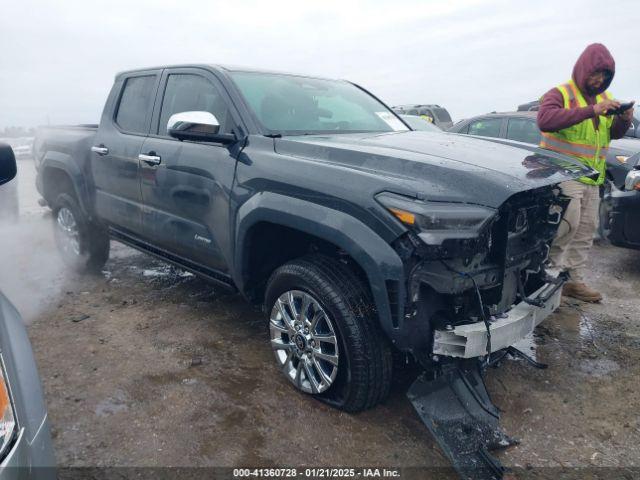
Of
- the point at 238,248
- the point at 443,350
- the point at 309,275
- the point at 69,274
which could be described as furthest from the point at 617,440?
the point at 69,274

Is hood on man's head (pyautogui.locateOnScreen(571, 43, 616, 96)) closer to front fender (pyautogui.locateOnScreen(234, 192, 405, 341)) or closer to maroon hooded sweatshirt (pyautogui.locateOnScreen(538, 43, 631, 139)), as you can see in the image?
maroon hooded sweatshirt (pyautogui.locateOnScreen(538, 43, 631, 139))

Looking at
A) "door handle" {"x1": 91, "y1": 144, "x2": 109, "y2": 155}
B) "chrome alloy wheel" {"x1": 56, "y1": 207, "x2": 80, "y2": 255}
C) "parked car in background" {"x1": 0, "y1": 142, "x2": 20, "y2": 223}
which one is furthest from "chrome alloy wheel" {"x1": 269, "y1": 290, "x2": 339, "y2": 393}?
"parked car in background" {"x1": 0, "y1": 142, "x2": 20, "y2": 223}

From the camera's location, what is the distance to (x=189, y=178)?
3.26 metres

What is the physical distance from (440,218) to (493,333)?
0.63 metres

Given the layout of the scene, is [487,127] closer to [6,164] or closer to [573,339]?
[573,339]

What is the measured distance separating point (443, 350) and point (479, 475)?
1.81 feet

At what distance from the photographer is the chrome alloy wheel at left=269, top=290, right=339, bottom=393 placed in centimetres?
262

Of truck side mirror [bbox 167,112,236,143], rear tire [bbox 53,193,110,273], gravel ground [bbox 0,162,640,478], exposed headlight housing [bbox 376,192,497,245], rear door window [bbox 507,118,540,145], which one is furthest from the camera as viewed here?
rear door window [bbox 507,118,540,145]

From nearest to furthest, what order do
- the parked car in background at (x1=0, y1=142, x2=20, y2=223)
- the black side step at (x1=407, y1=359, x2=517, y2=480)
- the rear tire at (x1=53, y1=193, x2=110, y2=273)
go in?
the black side step at (x1=407, y1=359, x2=517, y2=480)
the rear tire at (x1=53, y1=193, x2=110, y2=273)
the parked car in background at (x1=0, y1=142, x2=20, y2=223)

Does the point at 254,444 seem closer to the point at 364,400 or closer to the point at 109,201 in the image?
the point at 364,400

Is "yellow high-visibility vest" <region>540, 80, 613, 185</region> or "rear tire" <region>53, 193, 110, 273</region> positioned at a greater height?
"yellow high-visibility vest" <region>540, 80, 613, 185</region>

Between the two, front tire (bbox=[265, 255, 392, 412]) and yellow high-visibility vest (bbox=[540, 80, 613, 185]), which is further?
yellow high-visibility vest (bbox=[540, 80, 613, 185])

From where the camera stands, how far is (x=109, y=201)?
4.17 metres

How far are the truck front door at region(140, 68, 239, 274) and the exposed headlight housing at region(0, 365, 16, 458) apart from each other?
1.77 meters
